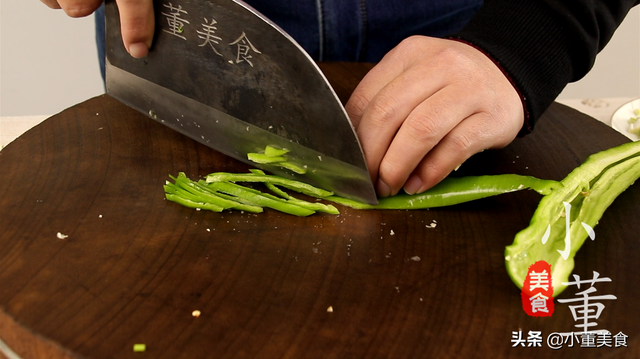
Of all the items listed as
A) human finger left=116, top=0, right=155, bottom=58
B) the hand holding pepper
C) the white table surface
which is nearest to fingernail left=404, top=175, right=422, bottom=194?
the hand holding pepper

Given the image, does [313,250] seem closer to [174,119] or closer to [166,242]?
[166,242]

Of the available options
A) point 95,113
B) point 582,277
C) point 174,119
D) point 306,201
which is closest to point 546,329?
point 582,277

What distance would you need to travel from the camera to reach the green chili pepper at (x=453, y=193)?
1.24m

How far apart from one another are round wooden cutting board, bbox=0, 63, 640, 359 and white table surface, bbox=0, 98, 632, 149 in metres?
0.70

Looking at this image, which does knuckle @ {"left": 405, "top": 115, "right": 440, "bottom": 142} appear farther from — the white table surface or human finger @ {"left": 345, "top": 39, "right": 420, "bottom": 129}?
the white table surface

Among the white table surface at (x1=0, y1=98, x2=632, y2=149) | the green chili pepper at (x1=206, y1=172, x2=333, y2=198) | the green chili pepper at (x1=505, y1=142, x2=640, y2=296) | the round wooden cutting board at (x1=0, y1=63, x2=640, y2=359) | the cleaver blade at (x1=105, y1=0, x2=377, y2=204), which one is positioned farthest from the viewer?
the white table surface at (x1=0, y1=98, x2=632, y2=149)

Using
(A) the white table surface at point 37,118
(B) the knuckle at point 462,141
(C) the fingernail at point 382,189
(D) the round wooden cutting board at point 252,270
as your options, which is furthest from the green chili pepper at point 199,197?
(A) the white table surface at point 37,118

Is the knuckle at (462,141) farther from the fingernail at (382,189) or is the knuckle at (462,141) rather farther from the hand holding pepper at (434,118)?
the fingernail at (382,189)

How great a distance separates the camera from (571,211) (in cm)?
119

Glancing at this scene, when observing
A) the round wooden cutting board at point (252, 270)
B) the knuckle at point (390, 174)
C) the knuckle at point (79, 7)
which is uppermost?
the knuckle at point (79, 7)

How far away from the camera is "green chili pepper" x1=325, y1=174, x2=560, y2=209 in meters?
1.24

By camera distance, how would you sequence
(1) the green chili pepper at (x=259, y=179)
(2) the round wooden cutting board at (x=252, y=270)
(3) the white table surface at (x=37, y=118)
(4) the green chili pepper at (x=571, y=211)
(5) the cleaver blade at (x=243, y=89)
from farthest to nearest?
(3) the white table surface at (x=37, y=118) → (1) the green chili pepper at (x=259, y=179) → (5) the cleaver blade at (x=243, y=89) → (4) the green chili pepper at (x=571, y=211) → (2) the round wooden cutting board at (x=252, y=270)

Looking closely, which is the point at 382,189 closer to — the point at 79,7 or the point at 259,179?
the point at 259,179

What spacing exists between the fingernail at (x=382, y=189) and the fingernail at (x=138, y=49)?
0.60 meters
